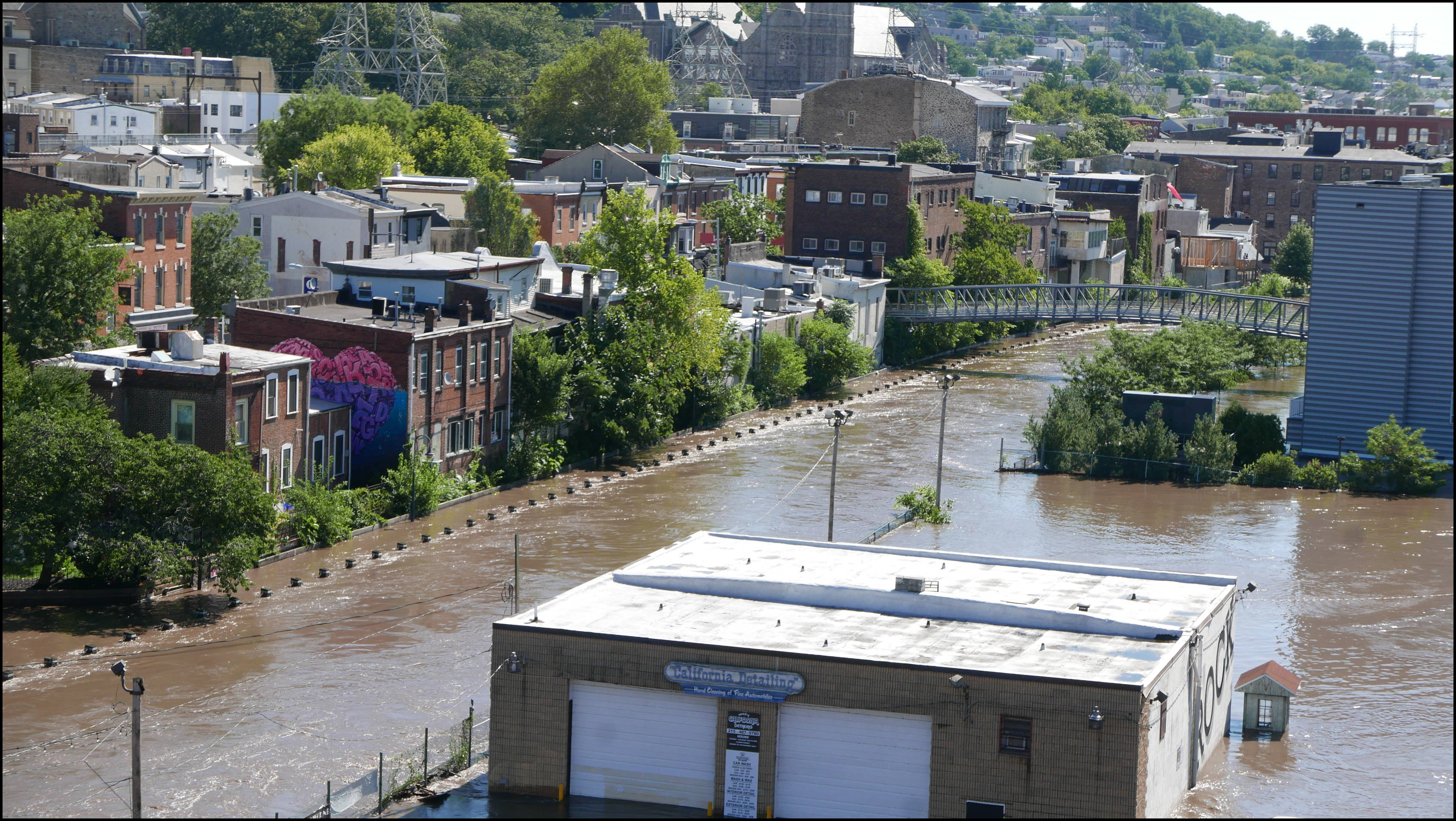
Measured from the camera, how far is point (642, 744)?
25625mm

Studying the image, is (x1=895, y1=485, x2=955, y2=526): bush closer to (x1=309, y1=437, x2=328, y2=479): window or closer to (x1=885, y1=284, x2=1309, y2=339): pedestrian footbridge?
(x1=309, y1=437, x2=328, y2=479): window

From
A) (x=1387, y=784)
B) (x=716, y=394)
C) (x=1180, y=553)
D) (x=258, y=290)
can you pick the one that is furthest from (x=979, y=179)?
(x=1387, y=784)

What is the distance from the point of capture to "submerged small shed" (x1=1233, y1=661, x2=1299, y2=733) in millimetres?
30562

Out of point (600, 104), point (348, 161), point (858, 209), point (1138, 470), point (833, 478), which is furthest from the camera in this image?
point (600, 104)

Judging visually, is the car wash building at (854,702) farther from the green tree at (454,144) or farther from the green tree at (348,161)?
the green tree at (454,144)

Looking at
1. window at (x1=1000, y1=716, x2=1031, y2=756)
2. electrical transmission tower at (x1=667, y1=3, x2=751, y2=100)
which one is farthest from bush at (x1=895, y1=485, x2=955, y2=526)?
electrical transmission tower at (x1=667, y1=3, x2=751, y2=100)

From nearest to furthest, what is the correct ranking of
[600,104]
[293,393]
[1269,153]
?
[293,393] < [600,104] < [1269,153]

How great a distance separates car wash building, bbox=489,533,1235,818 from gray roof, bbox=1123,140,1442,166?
97569 mm

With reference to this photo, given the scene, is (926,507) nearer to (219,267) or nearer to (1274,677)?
(1274,677)

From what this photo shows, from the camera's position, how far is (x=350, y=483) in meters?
48.2

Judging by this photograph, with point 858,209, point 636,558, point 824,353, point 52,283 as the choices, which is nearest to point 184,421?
point 52,283

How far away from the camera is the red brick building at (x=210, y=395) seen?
134 ft

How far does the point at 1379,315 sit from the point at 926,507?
16844mm

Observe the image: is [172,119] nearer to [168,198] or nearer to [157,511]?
[168,198]
